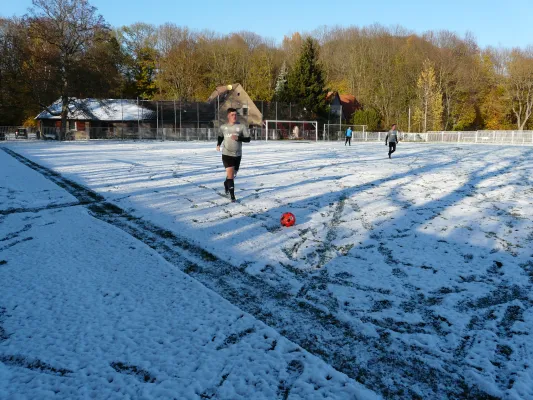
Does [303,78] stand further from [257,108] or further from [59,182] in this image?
[59,182]

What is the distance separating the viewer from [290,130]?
173 ft

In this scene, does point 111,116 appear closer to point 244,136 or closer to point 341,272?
point 244,136

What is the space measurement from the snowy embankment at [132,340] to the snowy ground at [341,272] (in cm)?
2

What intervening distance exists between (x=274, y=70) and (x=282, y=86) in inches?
274

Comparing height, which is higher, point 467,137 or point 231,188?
point 467,137

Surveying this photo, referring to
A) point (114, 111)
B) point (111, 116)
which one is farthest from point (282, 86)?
point (111, 116)

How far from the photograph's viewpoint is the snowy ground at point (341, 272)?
251 centimetres

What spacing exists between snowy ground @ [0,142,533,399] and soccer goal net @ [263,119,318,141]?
42.5 meters

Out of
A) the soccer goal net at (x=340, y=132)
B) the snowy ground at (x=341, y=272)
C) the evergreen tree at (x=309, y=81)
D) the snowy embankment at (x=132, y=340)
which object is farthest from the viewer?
the evergreen tree at (x=309, y=81)

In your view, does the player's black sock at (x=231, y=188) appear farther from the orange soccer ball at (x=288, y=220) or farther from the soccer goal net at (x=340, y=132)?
the soccer goal net at (x=340, y=132)

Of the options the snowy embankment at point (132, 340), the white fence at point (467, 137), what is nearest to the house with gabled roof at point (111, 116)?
the white fence at point (467, 137)

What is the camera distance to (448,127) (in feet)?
190

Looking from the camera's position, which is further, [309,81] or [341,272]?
[309,81]

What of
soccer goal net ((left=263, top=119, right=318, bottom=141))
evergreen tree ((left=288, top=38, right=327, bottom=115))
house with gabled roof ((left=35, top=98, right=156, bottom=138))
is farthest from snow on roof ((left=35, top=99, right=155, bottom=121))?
evergreen tree ((left=288, top=38, right=327, bottom=115))
